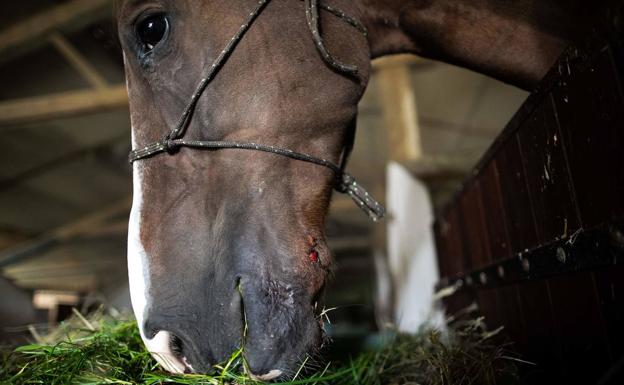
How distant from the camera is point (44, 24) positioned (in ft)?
10.5

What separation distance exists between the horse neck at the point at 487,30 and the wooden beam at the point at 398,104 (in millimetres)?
1761

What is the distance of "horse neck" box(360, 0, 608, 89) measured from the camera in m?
1.02

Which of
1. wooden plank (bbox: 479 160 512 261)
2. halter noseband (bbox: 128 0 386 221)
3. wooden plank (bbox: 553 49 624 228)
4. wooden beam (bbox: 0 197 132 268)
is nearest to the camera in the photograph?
wooden plank (bbox: 553 49 624 228)

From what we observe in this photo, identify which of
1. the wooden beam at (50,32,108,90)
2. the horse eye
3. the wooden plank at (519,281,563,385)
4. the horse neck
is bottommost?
the wooden plank at (519,281,563,385)

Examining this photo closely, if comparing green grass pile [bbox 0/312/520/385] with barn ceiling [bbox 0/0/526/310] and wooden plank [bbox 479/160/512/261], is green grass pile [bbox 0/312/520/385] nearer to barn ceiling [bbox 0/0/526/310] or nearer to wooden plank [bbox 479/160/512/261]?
wooden plank [bbox 479/160/512/261]

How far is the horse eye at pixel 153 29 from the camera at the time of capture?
1.02m

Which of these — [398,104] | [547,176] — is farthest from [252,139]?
[398,104]

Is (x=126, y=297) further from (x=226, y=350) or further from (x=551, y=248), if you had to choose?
(x=551, y=248)

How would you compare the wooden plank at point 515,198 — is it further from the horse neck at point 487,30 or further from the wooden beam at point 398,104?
the wooden beam at point 398,104

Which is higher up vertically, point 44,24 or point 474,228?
point 44,24

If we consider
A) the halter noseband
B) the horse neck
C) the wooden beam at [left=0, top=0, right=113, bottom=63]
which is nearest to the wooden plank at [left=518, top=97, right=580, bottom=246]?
the horse neck

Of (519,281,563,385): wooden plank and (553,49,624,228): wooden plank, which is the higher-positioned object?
(553,49,624,228): wooden plank

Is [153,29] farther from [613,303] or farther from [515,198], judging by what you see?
[613,303]

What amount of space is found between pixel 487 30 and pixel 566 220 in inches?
22.5
